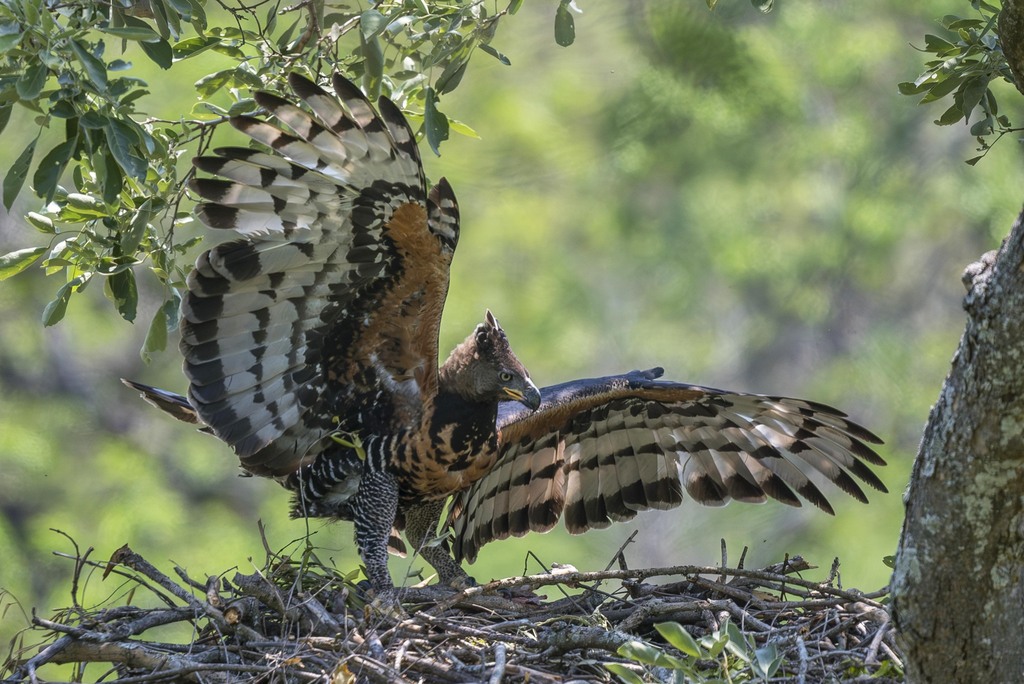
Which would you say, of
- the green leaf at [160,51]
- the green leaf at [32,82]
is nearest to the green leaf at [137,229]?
the green leaf at [160,51]

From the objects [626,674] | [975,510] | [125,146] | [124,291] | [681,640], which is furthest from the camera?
[124,291]

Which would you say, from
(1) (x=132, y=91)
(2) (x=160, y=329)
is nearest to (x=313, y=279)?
(2) (x=160, y=329)

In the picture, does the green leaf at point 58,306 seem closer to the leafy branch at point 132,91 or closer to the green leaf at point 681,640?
the leafy branch at point 132,91

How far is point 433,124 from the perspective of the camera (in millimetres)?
3488

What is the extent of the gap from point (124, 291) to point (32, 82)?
2.59ft

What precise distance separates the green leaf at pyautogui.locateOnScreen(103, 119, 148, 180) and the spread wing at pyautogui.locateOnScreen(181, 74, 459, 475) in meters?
0.36

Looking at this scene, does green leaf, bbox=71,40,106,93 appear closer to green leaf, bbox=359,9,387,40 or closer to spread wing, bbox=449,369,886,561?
green leaf, bbox=359,9,387,40

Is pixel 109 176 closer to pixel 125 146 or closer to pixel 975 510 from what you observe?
pixel 125 146

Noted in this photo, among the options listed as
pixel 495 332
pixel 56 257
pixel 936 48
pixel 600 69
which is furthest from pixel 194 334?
pixel 600 69

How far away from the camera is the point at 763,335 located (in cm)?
1202

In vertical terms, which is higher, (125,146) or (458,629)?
(125,146)

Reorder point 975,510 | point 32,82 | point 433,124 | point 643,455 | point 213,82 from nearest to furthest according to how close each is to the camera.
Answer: point 975,510, point 32,82, point 433,124, point 213,82, point 643,455

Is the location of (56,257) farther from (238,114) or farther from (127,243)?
(238,114)

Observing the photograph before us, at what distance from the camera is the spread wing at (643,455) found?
466cm
